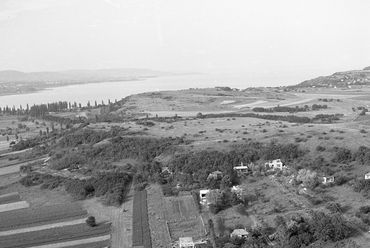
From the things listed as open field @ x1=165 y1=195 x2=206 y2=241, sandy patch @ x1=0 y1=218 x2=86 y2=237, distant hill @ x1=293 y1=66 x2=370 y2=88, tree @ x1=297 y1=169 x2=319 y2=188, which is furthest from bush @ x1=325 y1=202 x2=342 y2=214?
distant hill @ x1=293 y1=66 x2=370 y2=88

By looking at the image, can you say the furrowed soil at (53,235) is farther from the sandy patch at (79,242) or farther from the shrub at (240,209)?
the shrub at (240,209)

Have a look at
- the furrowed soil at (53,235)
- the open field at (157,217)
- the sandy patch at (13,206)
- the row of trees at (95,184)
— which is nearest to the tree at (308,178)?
the open field at (157,217)

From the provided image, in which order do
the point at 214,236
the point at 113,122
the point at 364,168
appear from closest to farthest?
the point at 214,236 < the point at 364,168 < the point at 113,122

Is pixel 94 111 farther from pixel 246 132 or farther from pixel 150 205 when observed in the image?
pixel 150 205

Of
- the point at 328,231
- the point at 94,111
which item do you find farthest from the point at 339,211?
the point at 94,111

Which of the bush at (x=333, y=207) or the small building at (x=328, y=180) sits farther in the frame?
the small building at (x=328, y=180)

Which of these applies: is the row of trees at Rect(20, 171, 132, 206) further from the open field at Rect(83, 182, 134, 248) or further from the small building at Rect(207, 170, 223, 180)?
the small building at Rect(207, 170, 223, 180)

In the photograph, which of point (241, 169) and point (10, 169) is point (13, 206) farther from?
point (241, 169)

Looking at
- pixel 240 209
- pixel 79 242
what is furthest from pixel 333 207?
pixel 79 242
